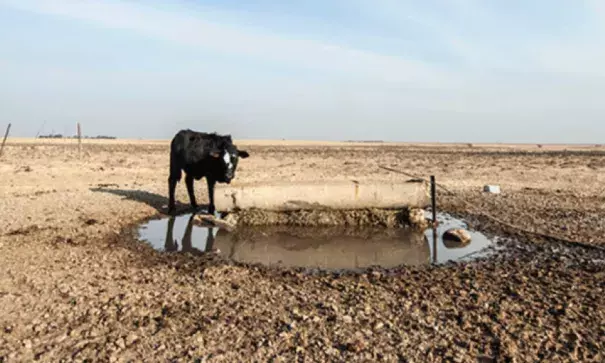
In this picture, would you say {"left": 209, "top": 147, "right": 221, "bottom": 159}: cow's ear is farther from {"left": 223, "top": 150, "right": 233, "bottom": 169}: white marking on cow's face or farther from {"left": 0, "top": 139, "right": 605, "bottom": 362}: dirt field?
{"left": 0, "top": 139, "right": 605, "bottom": 362}: dirt field

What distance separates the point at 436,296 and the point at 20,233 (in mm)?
7481

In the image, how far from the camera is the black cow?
10914 mm

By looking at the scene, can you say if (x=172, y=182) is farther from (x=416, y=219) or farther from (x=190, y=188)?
(x=416, y=219)

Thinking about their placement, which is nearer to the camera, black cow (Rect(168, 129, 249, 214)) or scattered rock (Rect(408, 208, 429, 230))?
scattered rock (Rect(408, 208, 429, 230))

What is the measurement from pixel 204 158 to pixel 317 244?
403 cm

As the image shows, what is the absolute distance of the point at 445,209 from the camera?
1223 centimetres

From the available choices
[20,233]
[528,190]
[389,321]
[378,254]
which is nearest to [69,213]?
[20,233]

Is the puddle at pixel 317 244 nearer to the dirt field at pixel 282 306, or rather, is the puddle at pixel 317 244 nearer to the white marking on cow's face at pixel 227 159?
the dirt field at pixel 282 306

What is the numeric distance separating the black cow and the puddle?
1294mm

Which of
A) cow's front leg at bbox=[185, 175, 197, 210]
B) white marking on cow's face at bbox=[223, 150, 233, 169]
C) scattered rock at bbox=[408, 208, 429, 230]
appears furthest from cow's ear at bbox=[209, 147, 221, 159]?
scattered rock at bbox=[408, 208, 429, 230]

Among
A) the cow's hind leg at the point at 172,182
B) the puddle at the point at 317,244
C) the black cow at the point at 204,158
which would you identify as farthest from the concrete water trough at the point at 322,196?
the cow's hind leg at the point at 172,182

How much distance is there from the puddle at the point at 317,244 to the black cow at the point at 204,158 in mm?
1294

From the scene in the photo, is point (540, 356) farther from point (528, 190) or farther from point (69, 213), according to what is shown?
point (528, 190)

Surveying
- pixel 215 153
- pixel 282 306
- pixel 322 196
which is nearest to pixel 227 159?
pixel 215 153
